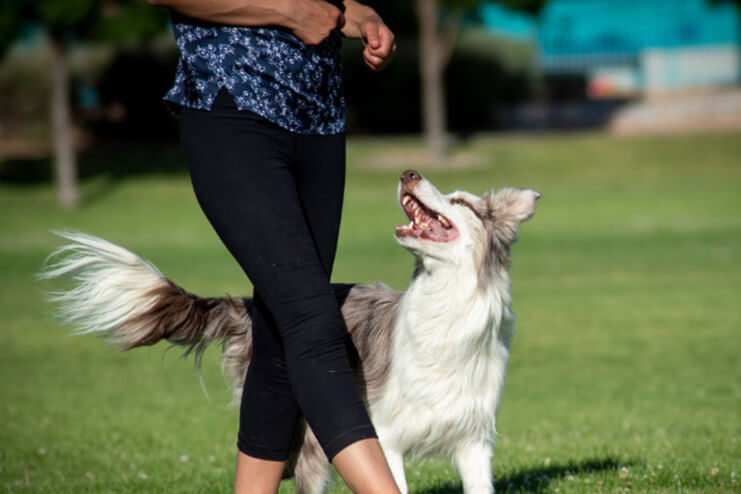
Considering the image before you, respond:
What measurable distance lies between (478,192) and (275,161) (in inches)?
920

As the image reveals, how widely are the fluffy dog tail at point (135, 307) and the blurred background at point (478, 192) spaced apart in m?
1.06

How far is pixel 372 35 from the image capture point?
3.59 m

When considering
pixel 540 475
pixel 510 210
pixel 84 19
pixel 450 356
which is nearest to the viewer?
pixel 450 356

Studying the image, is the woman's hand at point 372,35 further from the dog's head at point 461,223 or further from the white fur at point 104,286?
the white fur at point 104,286

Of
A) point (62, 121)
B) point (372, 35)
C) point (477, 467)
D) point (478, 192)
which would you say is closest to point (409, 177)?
point (372, 35)

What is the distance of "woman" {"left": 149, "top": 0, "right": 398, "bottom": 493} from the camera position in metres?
3.26

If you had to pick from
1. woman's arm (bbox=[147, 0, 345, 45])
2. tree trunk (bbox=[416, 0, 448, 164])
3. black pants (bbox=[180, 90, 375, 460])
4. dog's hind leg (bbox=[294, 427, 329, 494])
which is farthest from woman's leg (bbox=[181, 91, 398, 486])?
tree trunk (bbox=[416, 0, 448, 164])

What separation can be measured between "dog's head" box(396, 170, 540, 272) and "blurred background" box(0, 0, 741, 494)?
40.0 inches

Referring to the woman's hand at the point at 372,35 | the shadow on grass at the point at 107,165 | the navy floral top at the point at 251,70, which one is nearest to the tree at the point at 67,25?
the shadow on grass at the point at 107,165

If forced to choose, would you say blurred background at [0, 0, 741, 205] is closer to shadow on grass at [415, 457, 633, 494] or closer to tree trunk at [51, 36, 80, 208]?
tree trunk at [51, 36, 80, 208]

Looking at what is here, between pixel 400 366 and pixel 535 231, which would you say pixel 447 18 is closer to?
pixel 535 231

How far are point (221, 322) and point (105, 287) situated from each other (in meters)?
0.56

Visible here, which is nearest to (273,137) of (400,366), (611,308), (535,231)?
(400,366)

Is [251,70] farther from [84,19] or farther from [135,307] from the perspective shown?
[84,19]
